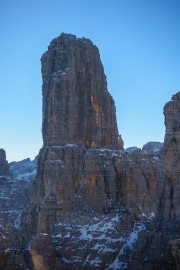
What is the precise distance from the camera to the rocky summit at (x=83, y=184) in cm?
9956

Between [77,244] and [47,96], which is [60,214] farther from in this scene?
[47,96]

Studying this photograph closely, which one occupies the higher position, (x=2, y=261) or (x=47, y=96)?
(x=47, y=96)

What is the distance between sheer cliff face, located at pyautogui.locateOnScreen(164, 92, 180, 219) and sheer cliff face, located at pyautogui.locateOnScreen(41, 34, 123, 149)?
208ft

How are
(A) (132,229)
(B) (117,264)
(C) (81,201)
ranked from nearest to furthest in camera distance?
(B) (117,264) → (A) (132,229) → (C) (81,201)

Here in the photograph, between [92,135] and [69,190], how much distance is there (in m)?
21.1

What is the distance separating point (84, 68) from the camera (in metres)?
152

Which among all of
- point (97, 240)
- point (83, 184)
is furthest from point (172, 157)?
point (83, 184)

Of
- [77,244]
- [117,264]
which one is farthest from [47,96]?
[117,264]

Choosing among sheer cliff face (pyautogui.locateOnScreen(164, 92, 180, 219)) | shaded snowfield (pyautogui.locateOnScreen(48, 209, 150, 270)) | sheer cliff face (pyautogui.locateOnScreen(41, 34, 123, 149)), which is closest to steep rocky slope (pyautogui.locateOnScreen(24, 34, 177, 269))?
sheer cliff face (pyautogui.locateOnScreen(41, 34, 123, 149))

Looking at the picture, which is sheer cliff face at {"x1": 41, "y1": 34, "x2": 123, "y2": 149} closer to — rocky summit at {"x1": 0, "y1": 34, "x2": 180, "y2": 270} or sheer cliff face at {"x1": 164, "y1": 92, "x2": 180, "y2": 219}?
rocky summit at {"x1": 0, "y1": 34, "x2": 180, "y2": 270}

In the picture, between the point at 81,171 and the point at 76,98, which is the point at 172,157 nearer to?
the point at 81,171

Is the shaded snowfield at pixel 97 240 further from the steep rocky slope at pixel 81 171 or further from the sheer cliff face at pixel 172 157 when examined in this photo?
the sheer cliff face at pixel 172 157

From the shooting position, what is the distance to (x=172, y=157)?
79.7m

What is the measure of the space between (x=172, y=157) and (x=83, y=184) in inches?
2292
